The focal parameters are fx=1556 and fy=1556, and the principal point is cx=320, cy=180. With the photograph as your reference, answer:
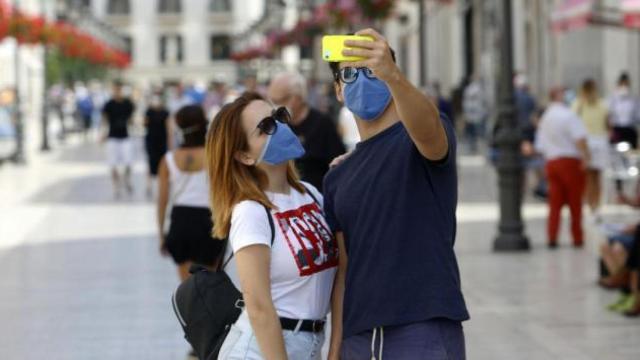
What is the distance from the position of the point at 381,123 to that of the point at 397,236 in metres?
0.36

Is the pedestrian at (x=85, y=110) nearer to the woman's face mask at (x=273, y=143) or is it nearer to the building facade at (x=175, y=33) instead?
the woman's face mask at (x=273, y=143)

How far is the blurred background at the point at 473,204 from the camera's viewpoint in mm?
11172

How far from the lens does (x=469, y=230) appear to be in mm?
18125

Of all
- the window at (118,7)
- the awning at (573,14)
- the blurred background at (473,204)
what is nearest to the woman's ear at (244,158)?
the blurred background at (473,204)

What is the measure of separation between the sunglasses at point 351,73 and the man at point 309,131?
21.9ft

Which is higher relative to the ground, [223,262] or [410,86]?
[410,86]

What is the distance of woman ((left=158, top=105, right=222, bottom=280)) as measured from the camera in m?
10.1

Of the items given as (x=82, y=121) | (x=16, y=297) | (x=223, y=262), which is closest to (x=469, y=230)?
(x=16, y=297)

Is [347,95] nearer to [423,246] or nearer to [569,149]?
[423,246]

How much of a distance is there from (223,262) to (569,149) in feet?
36.6

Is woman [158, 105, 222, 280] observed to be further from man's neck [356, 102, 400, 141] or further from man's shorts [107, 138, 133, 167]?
man's shorts [107, 138, 133, 167]

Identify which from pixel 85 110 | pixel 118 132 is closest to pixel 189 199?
pixel 118 132

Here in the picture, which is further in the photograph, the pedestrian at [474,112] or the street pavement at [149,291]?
the pedestrian at [474,112]

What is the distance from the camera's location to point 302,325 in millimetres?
5043
